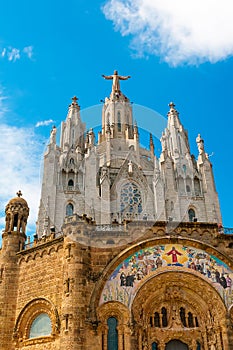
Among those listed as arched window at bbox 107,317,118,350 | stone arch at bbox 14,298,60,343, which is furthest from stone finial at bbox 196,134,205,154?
stone arch at bbox 14,298,60,343

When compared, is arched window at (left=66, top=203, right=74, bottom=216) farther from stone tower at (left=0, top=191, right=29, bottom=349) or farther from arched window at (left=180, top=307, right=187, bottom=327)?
arched window at (left=180, top=307, right=187, bottom=327)

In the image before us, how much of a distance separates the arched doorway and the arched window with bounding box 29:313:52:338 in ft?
20.6

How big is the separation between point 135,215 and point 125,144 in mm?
11449

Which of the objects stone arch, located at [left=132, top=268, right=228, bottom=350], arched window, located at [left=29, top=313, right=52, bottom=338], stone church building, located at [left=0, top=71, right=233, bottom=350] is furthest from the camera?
arched window, located at [left=29, top=313, right=52, bottom=338]

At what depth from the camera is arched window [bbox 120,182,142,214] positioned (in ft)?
118

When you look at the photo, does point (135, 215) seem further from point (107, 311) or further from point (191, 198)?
point (107, 311)

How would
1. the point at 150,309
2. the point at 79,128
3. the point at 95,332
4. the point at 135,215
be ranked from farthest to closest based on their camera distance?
the point at 79,128 → the point at 135,215 → the point at 150,309 → the point at 95,332

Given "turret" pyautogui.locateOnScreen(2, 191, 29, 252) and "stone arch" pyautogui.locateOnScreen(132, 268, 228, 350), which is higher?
"turret" pyautogui.locateOnScreen(2, 191, 29, 252)

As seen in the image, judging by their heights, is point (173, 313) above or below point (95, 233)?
Answer: below

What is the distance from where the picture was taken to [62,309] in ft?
59.9

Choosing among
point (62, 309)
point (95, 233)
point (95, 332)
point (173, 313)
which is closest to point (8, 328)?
point (62, 309)

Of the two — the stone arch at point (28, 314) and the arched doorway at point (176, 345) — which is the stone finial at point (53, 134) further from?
the arched doorway at point (176, 345)

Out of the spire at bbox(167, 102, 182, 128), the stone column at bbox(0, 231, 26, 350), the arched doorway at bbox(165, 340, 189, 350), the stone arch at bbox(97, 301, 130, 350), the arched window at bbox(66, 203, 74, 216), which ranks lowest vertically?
the arched doorway at bbox(165, 340, 189, 350)

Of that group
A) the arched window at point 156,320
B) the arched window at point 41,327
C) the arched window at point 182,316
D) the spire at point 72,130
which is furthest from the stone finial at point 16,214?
the spire at point 72,130
